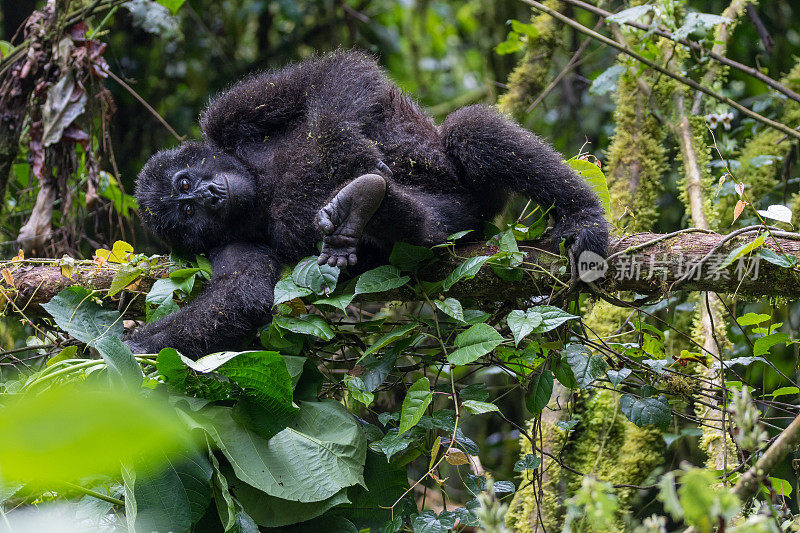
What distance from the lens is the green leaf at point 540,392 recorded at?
2.23 meters

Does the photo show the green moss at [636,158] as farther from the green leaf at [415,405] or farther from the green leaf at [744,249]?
the green leaf at [415,405]

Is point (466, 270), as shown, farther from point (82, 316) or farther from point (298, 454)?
point (82, 316)

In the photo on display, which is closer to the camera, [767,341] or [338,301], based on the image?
[338,301]

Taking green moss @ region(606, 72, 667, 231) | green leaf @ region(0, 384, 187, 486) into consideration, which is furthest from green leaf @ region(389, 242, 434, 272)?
green leaf @ region(0, 384, 187, 486)

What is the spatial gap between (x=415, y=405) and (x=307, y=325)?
1.47ft

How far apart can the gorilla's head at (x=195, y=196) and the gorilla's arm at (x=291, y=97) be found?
0.40 feet

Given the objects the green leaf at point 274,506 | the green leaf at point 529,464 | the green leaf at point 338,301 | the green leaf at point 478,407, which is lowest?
the green leaf at point 529,464

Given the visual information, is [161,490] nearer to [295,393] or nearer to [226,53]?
[295,393]

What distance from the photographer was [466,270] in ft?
7.11

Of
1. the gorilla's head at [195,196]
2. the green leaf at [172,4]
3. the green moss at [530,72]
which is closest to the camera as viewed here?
the gorilla's head at [195,196]

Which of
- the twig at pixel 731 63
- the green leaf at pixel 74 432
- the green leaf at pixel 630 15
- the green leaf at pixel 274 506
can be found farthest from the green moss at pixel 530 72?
the green leaf at pixel 74 432

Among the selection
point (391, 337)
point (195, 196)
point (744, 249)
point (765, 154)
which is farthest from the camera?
point (765, 154)

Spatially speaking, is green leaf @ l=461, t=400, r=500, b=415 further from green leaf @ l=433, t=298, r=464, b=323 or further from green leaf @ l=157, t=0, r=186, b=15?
green leaf @ l=157, t=0, r=186, b=15

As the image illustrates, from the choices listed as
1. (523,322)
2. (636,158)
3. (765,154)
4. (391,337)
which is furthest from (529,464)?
(765,154)
